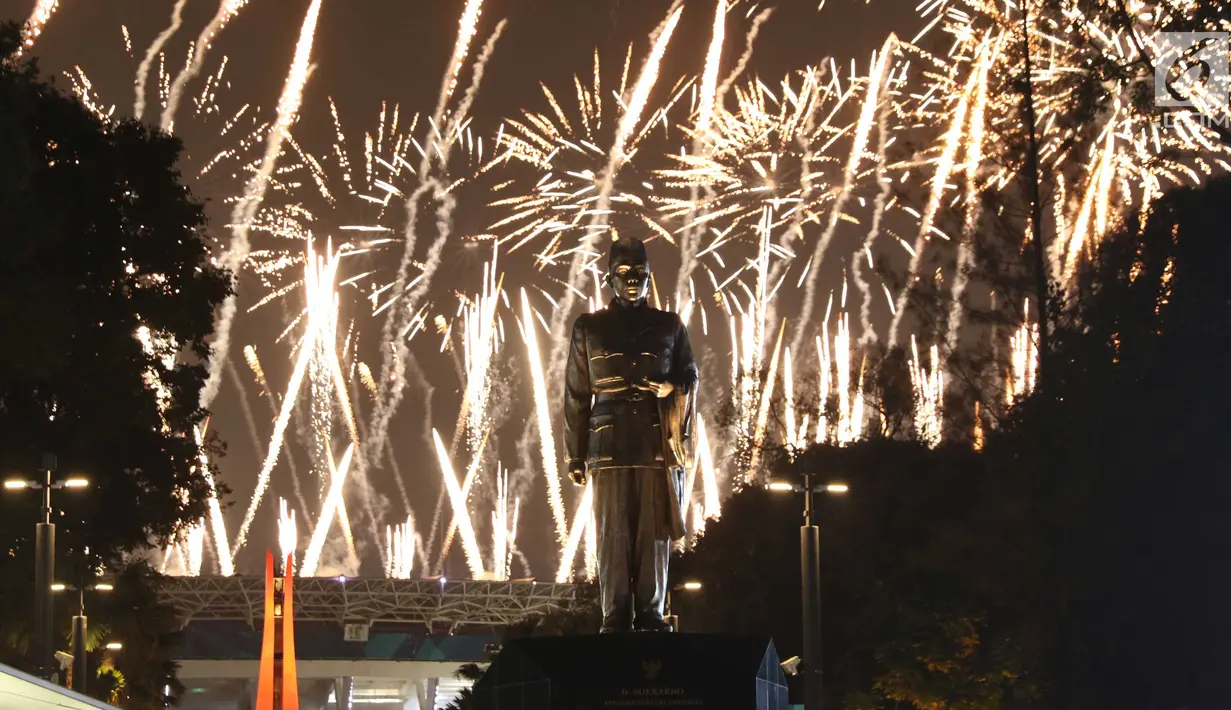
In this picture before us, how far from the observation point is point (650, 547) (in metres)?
14.0

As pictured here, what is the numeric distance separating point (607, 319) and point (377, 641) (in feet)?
306

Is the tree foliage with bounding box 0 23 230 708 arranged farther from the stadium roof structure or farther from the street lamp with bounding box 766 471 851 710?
the stadium roof structure

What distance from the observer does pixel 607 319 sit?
14.3m

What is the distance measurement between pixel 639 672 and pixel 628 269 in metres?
Result: 3.20

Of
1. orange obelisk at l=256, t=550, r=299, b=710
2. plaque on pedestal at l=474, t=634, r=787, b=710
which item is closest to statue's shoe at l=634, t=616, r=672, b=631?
plaque on pedestal at l=474, t=634, r=787, b=710

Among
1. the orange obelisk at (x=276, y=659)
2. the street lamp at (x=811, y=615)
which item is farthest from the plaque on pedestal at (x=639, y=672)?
the orange obelisk at (x=276, y=659)

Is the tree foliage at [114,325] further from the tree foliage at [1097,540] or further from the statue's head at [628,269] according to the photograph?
the statue's head at [628,269]

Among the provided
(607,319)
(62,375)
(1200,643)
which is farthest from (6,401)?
(1200,643)

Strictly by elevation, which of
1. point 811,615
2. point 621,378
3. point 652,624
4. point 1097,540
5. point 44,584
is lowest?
point 652,624

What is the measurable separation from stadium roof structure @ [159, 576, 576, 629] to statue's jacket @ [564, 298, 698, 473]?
89.8m

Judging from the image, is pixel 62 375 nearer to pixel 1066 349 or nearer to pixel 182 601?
pixel 1066 349

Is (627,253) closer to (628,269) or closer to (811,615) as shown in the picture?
(628,269)

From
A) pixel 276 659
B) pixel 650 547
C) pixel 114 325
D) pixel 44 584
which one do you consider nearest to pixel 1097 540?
pixel 276 659

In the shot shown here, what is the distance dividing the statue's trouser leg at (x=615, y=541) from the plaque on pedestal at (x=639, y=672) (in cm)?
83
